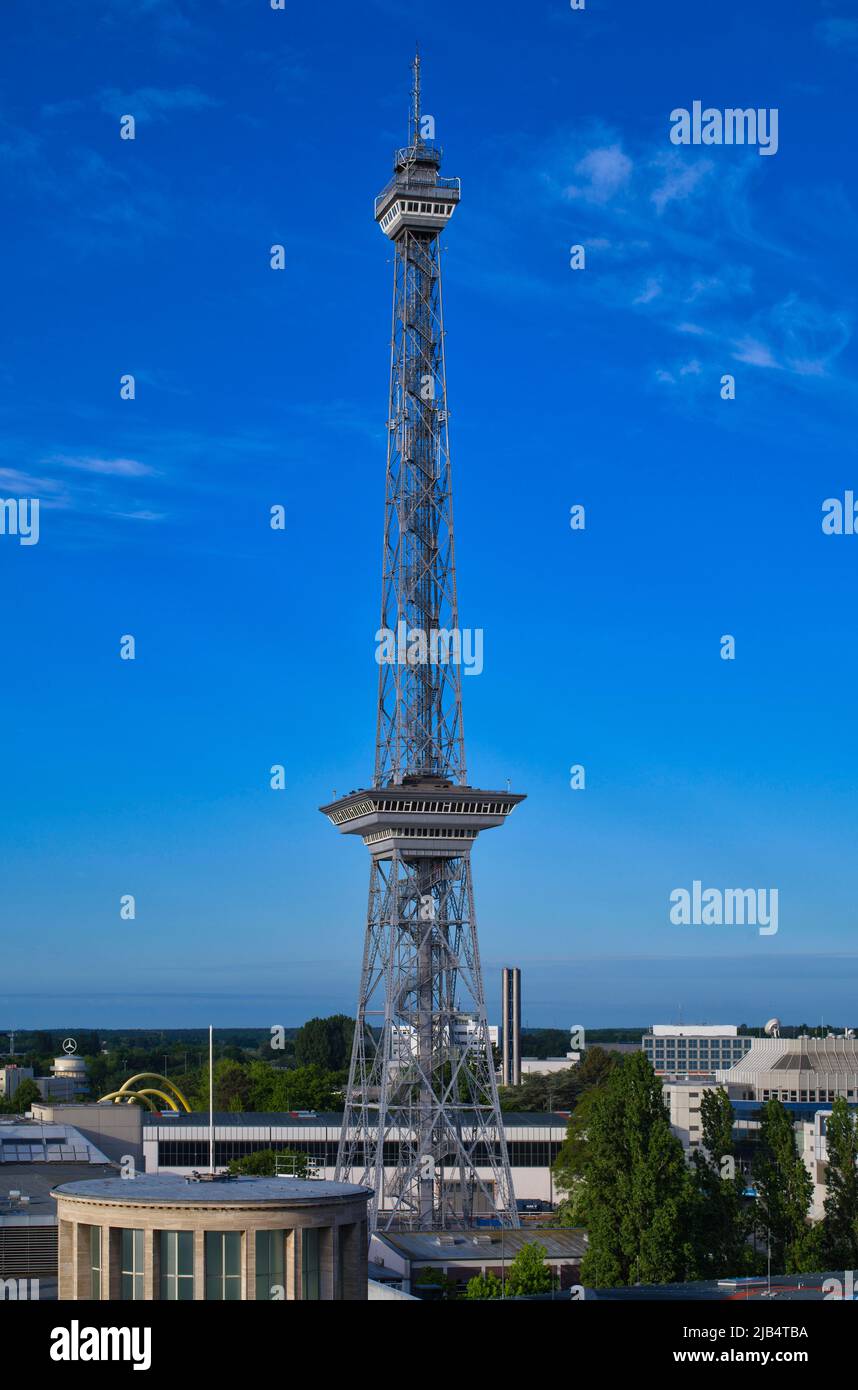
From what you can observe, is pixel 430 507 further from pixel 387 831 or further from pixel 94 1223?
pixel 94 1223

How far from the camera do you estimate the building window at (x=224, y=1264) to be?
43188 mm

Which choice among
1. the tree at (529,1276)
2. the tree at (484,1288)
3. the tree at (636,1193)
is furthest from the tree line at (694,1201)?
the tree at (484,1288)

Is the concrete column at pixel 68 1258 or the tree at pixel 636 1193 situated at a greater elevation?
the concrete column at pixel 68 1258

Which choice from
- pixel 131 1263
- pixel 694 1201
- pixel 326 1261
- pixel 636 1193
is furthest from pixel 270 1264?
pixel 694 1201

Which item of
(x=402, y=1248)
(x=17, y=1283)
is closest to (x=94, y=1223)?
(x=17, y=1283)

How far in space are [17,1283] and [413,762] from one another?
7392 cm

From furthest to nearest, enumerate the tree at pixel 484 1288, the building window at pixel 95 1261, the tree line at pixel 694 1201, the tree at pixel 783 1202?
1. the tree at pixel 783 1202
2. the tree line at pixel 694 1201
3. the tree at pixel 484 1288
4. the building window at pixel 95 1261

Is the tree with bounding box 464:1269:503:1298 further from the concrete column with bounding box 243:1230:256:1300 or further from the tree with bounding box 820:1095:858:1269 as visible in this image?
the concrete column with bounding box 243:1230:256:1300

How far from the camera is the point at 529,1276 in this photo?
7769 centimetres

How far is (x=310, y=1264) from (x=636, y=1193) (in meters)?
40.7

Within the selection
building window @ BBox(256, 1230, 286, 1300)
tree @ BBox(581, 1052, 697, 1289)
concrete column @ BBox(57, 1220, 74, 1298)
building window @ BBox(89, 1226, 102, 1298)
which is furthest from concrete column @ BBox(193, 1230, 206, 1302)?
tree @ BBox(581, 1052, 697, 1289)

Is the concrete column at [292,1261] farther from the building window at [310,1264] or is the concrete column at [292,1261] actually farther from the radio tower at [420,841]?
the radio tower at [420,841]

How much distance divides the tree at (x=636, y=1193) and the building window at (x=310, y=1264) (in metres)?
38.6
